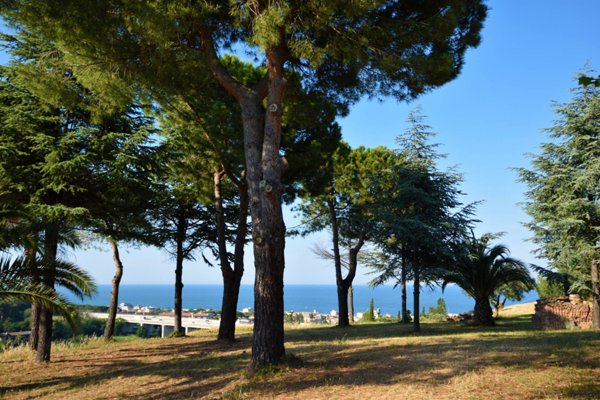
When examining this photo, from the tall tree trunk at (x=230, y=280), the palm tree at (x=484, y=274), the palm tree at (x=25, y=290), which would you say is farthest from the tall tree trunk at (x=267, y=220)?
the palm tree at (x=484, y=274)

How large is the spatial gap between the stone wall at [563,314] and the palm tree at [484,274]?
0.95 m

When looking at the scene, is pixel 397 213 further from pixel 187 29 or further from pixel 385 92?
pixel 187 29

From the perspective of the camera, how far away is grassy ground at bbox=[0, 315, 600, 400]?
18.0 ft

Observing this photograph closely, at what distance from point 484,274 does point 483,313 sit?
4.85ft

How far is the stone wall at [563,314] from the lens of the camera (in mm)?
14023

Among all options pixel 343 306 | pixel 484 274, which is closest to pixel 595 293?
pixel 484 274

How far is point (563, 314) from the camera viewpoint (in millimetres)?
14133

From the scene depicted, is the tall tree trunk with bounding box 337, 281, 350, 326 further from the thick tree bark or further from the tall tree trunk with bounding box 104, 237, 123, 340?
the thick tree bark

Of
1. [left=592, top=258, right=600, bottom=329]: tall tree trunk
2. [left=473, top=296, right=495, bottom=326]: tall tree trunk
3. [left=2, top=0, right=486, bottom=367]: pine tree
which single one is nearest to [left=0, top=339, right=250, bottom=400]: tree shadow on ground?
[left=2, top=0, right=486, bottom=367]: pine tree

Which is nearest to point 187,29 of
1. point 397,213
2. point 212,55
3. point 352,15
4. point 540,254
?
point 212,55

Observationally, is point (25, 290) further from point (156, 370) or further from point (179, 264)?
point (179, 264)

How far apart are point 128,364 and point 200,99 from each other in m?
7.49

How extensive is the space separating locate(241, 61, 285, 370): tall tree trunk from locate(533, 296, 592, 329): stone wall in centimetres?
1124

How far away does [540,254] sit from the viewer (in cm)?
1828
